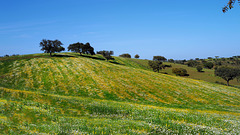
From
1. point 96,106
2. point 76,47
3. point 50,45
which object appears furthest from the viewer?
point 76,47

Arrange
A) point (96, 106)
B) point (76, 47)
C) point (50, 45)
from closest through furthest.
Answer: point (96, 106) < point (50, 45) < point (76, 47)

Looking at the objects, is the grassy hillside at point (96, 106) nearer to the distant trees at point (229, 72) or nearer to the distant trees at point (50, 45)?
the distant trees at point (50, 45)

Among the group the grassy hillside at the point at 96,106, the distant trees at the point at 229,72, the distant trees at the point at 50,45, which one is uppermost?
the distant trees at the point at 50,45

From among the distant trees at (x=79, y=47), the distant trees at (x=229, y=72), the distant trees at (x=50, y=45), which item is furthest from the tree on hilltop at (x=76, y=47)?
the distant trees at (x=229, y=72)

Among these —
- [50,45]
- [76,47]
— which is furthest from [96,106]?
[76,47]

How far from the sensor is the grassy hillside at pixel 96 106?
40.7ft

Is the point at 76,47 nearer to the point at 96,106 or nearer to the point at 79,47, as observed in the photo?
the point at 79,47

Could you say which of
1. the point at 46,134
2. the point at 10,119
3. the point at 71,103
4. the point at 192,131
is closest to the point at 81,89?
the point at 71,103

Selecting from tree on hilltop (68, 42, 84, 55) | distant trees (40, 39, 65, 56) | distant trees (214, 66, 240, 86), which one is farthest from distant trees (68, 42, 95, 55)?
distant trees (214, 66, 240, 86)

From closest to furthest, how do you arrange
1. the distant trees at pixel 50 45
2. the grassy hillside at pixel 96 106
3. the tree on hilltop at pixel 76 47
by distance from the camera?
Answer: the grassy hillside at pixel 96 106 → the distant trees at pixel 50 45 → the tree on hilltop at pixel 76 47

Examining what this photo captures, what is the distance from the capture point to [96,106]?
22.2 meters

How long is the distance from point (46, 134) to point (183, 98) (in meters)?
39.3

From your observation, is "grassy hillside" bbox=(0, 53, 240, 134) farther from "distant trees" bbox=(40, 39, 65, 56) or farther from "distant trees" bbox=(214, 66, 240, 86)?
"distant trees" bbox=(214, 66, 240, 86)

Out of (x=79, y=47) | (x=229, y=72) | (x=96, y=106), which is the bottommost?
(x=96, y=106)
